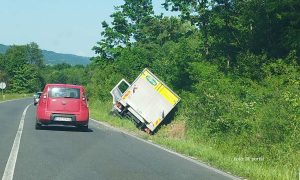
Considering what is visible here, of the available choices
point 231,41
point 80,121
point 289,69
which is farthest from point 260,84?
point 80,121

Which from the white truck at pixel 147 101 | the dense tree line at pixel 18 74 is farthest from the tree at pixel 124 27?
the dense tree line at pixel 18 74

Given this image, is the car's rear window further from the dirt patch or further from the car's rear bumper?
the dirt patch

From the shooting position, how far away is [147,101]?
84.5ft

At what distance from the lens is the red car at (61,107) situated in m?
19.7

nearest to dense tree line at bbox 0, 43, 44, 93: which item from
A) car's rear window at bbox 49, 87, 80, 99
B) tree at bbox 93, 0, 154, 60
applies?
tree at bbox 93, 0, 154, 60

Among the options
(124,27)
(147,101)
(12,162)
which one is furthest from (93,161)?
(124,27)

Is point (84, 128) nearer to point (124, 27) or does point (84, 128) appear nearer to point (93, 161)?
point (93, 161)

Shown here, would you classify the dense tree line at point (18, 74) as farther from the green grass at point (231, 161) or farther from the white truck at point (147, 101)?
the green grass at point (231, 161)

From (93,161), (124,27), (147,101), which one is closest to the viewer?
(93,161)

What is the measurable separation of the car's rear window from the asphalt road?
354cm

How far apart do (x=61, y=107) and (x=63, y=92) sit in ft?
2.16

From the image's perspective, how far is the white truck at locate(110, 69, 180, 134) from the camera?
25.4 meters

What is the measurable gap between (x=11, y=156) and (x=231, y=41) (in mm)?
22939

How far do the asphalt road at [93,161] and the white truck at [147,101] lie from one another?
867 centimetres
